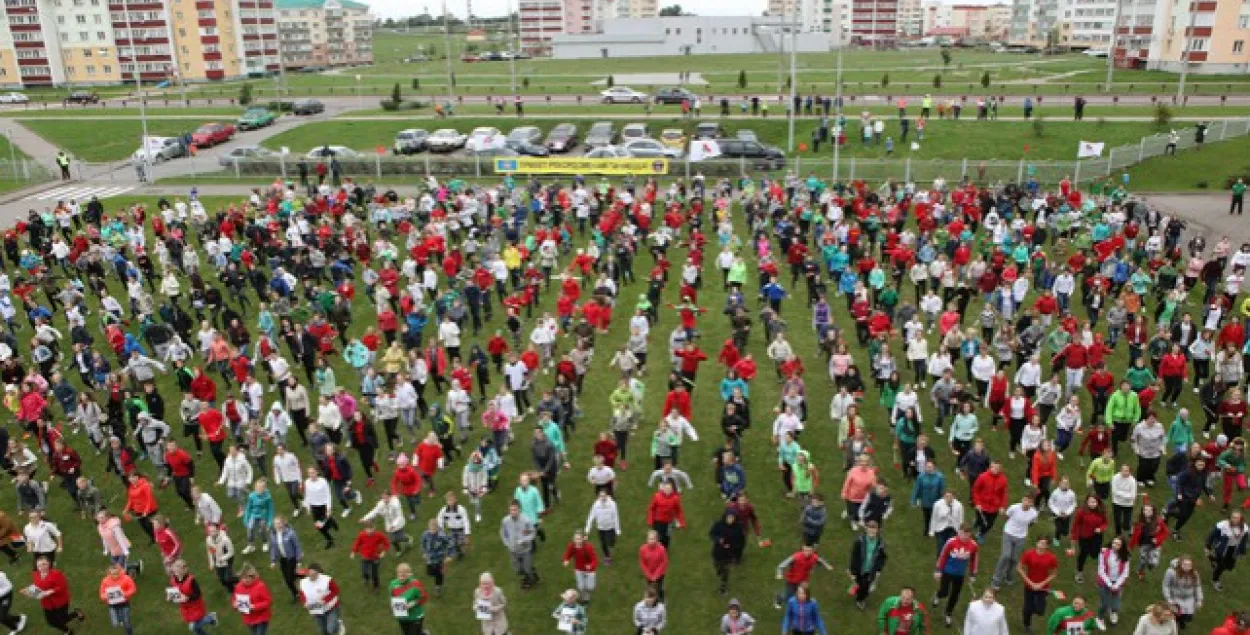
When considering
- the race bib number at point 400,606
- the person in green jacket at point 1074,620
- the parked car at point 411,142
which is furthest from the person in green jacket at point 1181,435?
the parked car at point 411,142

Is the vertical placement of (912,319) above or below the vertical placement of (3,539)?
above

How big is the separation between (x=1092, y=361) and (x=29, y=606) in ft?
56.0

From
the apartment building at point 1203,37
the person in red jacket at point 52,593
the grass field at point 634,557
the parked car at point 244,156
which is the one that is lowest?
the grass field at point 634,557

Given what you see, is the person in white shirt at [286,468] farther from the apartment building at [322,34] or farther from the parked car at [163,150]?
the apartment building at [322,34]

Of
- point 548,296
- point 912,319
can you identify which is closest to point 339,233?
point 548,296

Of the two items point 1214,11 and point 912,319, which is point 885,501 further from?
point 1214,11

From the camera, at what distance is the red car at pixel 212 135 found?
51.4 metres

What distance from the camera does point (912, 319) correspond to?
58.3 ft

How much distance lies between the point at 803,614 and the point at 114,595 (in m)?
7.85

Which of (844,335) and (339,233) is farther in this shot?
(339,233)

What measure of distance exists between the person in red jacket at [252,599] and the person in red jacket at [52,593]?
8.32 ft

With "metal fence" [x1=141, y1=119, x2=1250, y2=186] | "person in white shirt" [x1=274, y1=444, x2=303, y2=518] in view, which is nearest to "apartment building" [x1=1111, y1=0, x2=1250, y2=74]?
"metal fence" [x1=141, y1=119, x2=1250, y2=186]

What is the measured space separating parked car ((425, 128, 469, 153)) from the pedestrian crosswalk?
14310mm

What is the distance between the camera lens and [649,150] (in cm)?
4231
